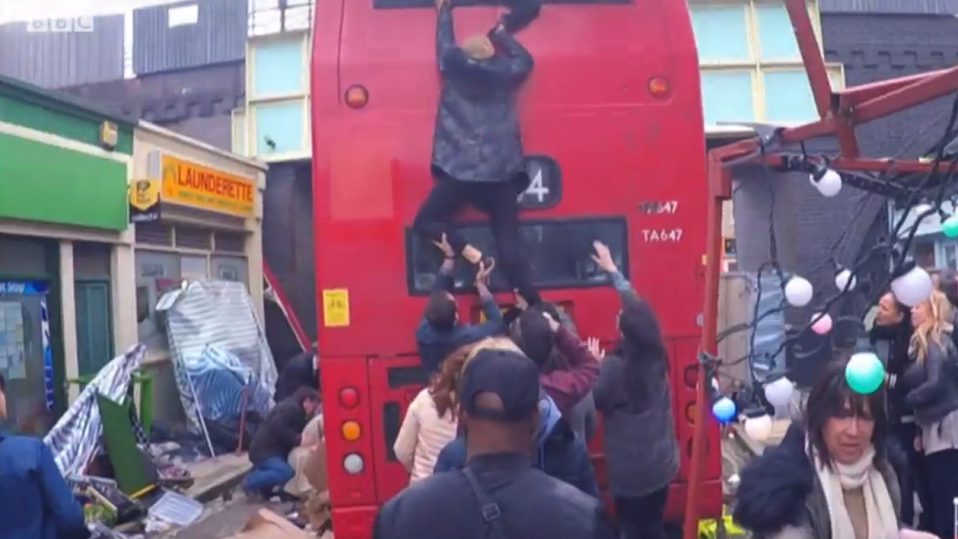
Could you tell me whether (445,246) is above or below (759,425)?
above

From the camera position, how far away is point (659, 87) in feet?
19.5

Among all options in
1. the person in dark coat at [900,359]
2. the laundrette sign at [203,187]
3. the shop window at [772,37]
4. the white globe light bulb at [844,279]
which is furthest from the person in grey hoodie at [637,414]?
the shop window at [772,37]

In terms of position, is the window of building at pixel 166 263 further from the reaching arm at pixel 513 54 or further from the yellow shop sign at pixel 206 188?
the reaching arm at pixel 513 54

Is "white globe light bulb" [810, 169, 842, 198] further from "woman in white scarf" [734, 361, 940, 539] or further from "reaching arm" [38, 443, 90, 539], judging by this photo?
"reaching arm" [38, 443, 90, 539]

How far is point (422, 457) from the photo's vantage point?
529 centimetres

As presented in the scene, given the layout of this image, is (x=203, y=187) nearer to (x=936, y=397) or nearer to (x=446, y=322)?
(x=446, y=322)

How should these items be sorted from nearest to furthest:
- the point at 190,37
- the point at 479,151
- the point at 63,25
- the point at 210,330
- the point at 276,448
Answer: the point at 479,151 → the point at 276,448 → the point at 210,330 → the point at 190,37 → the point at 63,25

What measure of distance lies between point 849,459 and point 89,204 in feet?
35.2

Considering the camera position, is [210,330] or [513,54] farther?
[210,330]

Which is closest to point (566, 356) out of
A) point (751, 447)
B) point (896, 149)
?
point (751, 447)

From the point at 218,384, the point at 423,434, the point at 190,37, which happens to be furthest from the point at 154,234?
the point at 423,434

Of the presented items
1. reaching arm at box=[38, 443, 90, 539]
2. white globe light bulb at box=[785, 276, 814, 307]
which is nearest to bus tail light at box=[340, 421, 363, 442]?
reaching arm at box=[38, 443, 90, 539]

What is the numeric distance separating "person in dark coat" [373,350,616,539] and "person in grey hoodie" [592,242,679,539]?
8.04 feet

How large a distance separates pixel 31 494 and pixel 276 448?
6.51 metres
